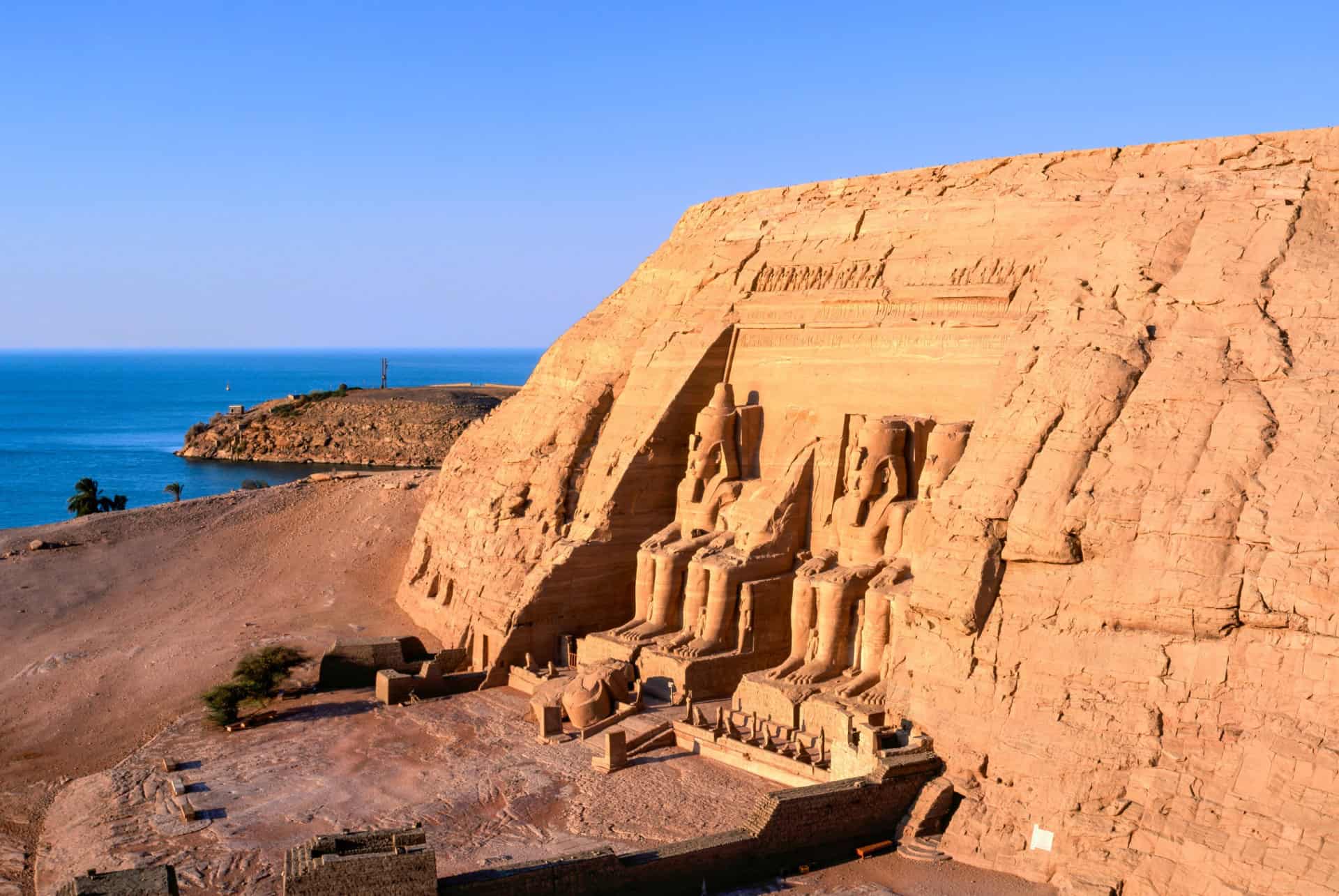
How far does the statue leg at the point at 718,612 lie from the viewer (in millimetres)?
20438

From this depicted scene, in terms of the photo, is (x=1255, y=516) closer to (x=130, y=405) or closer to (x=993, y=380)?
(x=993, y=380)

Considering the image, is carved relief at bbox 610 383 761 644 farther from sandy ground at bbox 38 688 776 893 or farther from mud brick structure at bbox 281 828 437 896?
mud brick structure at bbox 281 828 437 896

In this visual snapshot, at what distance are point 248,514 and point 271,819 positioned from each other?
18.3m

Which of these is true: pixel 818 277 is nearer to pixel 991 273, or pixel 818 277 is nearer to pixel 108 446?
pixel 991 273

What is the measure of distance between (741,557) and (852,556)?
1.87 metres

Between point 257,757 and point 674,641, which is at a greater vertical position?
point 674,641

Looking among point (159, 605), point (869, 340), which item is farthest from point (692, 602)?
point (159, 605)

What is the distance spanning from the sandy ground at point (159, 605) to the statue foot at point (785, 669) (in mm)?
9219

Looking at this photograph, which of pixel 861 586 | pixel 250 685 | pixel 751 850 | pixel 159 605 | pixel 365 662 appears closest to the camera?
pixel 751 850

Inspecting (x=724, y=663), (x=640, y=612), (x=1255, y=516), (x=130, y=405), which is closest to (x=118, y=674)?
(x=640, y=612)

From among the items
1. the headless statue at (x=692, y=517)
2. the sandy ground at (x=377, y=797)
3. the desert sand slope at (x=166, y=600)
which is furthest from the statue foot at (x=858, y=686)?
the desert sand slope at (x=166, y=600)

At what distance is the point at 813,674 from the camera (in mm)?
18953

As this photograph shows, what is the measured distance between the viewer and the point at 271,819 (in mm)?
16500

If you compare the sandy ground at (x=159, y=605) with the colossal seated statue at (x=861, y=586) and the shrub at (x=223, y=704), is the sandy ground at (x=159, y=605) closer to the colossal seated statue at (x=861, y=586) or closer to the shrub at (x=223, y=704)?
the shrub at (x=223, y=704)
